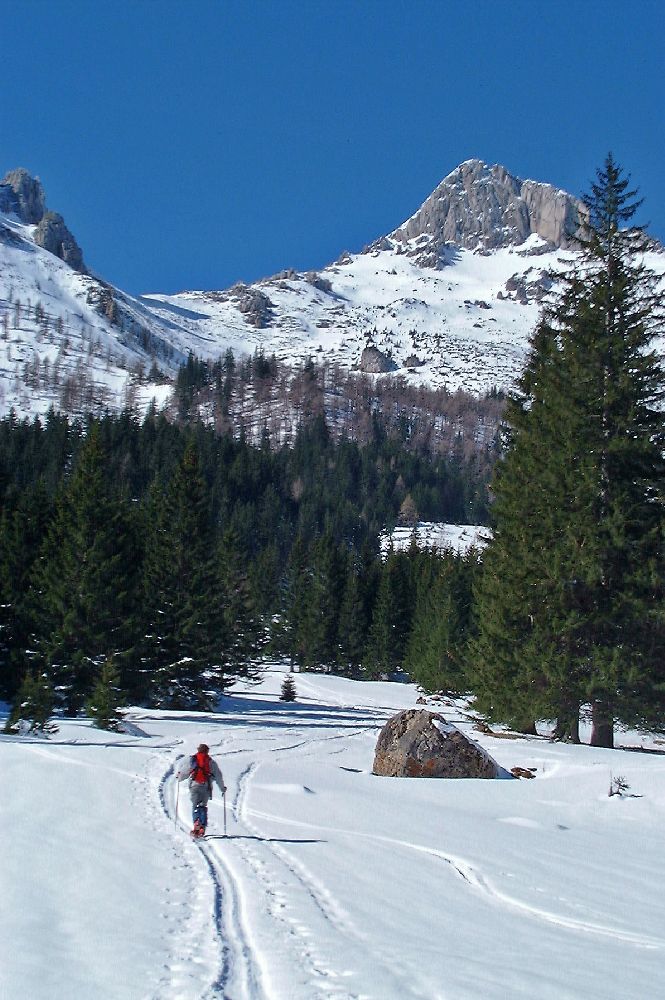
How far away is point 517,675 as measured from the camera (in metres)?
23.3

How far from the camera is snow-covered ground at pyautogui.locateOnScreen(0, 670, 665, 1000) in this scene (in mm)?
6121

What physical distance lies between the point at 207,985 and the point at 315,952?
3.73 ft

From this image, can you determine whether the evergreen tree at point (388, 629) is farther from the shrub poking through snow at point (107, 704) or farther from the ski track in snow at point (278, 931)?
the ski track in snow at point (278, 931)

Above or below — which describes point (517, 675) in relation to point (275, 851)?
above

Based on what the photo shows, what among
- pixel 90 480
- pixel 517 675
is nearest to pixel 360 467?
pixel 90 480

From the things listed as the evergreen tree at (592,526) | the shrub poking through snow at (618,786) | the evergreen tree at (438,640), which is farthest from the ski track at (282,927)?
the evergreen tree at (438,640)

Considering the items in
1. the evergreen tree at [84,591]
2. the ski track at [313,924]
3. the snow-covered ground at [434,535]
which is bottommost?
the ski track at [313,924]

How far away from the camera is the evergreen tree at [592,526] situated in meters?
22.1

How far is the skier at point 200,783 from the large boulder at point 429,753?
25.3 feet

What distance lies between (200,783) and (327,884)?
3.40m

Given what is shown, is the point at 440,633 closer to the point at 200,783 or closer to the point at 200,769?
the point at 200,769

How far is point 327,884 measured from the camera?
894 cm

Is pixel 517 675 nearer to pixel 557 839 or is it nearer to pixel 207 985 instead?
pixel 557 839

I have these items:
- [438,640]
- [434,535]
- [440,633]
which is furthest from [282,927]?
[434,535]
